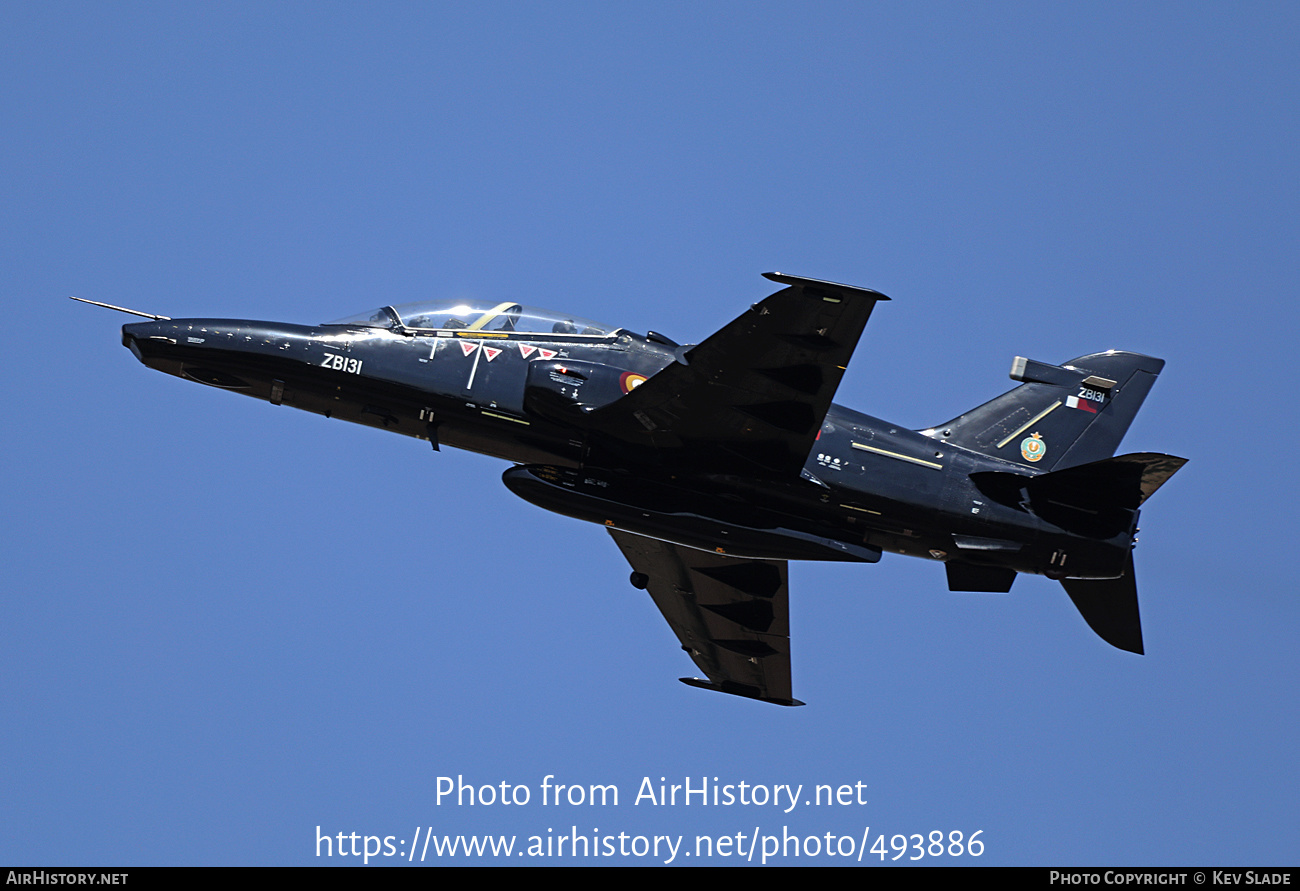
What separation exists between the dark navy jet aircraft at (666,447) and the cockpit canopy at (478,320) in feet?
0.09

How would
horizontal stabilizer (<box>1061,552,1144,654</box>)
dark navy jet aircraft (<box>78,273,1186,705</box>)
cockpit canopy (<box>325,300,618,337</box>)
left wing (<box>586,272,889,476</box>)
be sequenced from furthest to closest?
horizontal stabilizer (<box>1061,552,1144,654</box>)
cockpit canopy (<box>325,300,618,337</box>)
dark navy jet aircraft (<box>78,273,1186,705</box>)
left wing (<box>586,272,889,476</box>)

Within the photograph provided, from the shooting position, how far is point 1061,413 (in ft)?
80.3

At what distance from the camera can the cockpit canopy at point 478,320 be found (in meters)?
23.0

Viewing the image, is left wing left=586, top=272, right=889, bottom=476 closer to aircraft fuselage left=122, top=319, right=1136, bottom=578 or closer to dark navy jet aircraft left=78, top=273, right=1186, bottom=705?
dark navy jet aircraft left=78, top=273, right=1186, bottom=705

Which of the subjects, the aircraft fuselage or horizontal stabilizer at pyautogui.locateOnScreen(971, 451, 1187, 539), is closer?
horizontal stabilizer at pyautogui.locateOnScreen(971, 451, 1187, 539)

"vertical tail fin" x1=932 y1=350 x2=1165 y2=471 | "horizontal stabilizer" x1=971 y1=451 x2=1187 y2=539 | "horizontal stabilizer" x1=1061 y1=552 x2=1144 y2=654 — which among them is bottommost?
"horizontal stabilizer" x1=1061 y1=552 x2=1144 y2=654

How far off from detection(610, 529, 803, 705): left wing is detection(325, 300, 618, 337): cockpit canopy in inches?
215

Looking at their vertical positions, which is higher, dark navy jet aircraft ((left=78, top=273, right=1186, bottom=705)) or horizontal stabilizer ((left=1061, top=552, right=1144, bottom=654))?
dark navy jet aircraft ((left=78, top=273, right=1186, bottom=705))

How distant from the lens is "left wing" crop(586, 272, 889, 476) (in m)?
20.2

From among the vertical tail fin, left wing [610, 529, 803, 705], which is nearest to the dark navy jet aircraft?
the vertical tail fin

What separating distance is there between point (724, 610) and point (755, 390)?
24.9 feet

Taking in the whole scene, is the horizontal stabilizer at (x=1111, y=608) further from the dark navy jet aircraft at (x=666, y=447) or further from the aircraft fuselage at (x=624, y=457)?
the aircraft fuselage at (x=624, y=457)

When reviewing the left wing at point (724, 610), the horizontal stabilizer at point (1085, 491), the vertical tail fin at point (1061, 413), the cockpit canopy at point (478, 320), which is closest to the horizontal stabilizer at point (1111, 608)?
the horizontal stabilizer at point (1085, 491)
